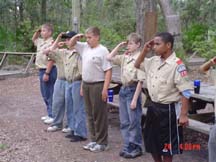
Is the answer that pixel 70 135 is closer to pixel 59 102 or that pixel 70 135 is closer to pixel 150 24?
pixel 59 102

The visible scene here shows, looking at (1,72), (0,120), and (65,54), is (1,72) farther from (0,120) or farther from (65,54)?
(65,54)

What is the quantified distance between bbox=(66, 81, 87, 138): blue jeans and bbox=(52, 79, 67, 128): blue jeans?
11.9 inches

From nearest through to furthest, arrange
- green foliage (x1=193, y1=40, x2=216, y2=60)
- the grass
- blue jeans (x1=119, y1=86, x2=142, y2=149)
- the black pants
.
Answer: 1. the black pants
2. blue jeans (x1=119, y1=86, x2=142, y2=149)
3. the grass
4. green foliage (x1=193, y1=40, x2=216, y2=60)

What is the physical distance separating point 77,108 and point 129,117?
1.06 m

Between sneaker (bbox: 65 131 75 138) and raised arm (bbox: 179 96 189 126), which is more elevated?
raised arm (bbox: 179 96 189 126)

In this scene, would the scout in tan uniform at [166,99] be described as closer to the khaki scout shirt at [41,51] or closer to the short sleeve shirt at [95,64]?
the short sleeve shirt at [95,64]

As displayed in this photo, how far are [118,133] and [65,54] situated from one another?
5.03 ft

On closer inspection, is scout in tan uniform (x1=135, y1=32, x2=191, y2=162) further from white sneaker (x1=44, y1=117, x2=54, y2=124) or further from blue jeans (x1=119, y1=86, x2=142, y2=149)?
white sneaker (x1=44, y1=117, x2=54, y2=124)

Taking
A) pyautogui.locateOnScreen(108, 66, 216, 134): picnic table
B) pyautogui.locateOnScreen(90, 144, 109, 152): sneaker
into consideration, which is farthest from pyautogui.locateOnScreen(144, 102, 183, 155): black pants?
pyautogui.locateOnScreen(90, 144, 109, 152): sneaker

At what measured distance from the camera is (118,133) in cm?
677

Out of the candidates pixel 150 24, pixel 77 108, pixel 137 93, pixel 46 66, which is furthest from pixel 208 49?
pixel 137 93

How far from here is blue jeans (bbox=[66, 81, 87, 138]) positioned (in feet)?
19.9

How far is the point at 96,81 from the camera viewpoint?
551 centimetres

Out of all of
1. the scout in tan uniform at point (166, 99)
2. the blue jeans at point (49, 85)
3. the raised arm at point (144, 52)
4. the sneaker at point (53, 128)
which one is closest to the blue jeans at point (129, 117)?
the raised arm at point (144, 52)
